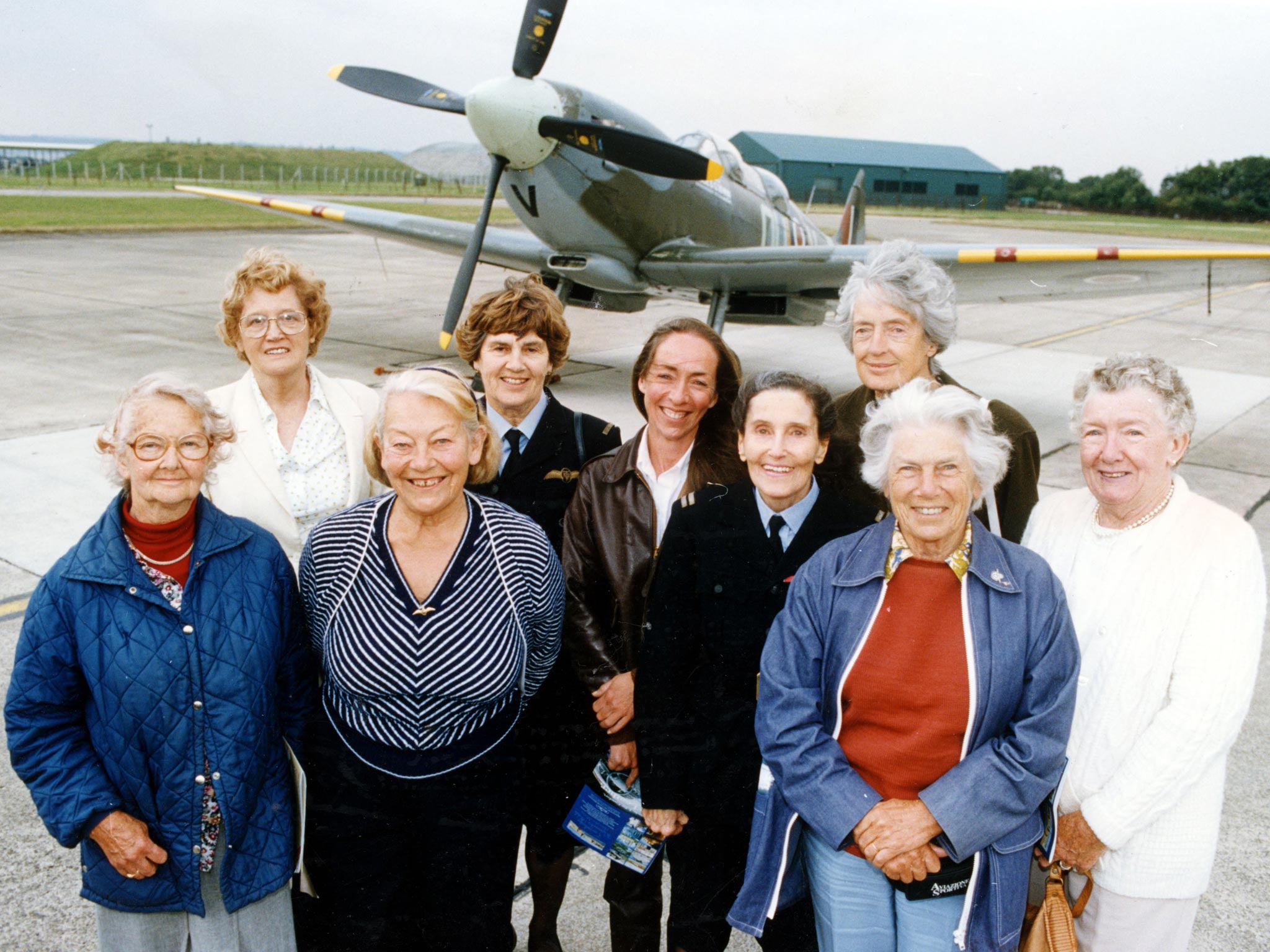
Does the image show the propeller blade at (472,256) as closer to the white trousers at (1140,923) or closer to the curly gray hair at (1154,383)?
the curly gray hair at (1154,383)

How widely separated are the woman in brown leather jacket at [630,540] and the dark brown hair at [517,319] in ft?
1.04

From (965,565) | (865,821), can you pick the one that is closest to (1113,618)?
(965,565)

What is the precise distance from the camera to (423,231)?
11.0 m

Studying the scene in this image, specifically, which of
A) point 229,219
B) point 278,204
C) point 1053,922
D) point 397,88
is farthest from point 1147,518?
point 229,219

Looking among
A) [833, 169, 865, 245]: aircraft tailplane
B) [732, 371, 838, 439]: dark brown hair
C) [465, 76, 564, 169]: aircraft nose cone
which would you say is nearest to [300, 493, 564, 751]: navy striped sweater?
[732, 371, 838, 439]: dark brown hair

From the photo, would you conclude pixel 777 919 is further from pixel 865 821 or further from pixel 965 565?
pixel 965 565

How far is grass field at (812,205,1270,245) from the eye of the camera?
3859 centimetres

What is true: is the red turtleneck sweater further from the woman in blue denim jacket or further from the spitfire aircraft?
the spitfire aircraft

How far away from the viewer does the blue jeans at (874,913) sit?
5.43 feet

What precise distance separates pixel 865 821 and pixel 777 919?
46cm

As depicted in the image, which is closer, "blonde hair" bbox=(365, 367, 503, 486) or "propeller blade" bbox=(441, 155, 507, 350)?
"blonde hair" bbox=(365, 367, 503, 486)

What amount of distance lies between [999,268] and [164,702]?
8.52 meters

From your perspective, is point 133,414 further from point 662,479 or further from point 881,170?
point 881,170

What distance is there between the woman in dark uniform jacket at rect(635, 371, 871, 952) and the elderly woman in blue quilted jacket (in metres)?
0.79
